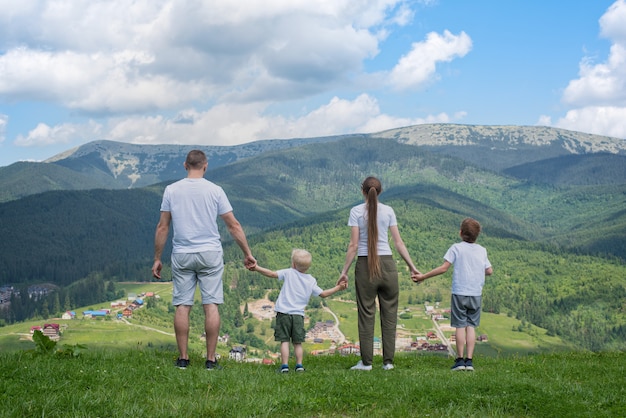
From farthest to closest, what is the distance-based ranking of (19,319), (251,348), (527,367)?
(19,319) → (251,348) → (527,367)

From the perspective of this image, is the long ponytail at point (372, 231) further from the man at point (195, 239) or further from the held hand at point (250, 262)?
the man at point (195, 239)

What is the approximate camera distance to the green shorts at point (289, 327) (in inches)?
402

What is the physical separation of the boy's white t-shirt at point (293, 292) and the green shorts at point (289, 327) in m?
0.09

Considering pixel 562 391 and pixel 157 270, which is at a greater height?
pixel 157 270

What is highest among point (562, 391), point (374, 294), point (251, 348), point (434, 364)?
point (374, 294)

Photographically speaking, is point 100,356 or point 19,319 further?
point 19,319

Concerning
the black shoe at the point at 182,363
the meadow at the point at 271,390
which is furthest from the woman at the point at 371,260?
the black shoe at the point at 182,363

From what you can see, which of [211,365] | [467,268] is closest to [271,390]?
[211,365]

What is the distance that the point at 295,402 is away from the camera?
7258mm

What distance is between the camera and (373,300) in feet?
35.4

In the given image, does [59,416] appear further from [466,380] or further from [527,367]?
[527,367]

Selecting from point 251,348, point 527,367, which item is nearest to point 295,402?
point 527,367

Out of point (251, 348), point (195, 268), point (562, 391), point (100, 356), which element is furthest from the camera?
point (251, 348)

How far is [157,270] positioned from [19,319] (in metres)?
216
